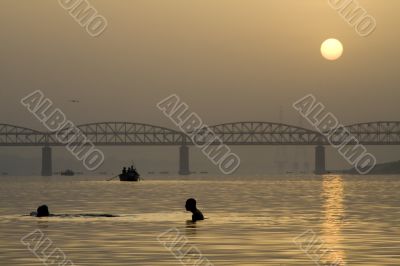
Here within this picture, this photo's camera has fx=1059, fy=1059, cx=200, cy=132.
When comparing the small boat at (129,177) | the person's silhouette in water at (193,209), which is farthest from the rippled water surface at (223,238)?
the small boat at (129,177)

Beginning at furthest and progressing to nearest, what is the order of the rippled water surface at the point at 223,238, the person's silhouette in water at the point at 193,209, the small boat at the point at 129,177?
the small boat at the point at 129,177
the person's silhouette in water at the point at 193,209
the rippled water surface at the point at 223,238

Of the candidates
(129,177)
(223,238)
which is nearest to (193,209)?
(223,238)

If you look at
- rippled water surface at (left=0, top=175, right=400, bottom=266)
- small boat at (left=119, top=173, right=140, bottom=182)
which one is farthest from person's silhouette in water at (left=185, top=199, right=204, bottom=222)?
small boat at (left=119, top=173, right=140, bottom=182)

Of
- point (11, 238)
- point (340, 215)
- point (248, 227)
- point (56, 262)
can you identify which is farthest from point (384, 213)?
point (56, 262)

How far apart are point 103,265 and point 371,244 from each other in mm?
10501

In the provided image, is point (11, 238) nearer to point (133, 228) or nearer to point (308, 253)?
point (133, 228)

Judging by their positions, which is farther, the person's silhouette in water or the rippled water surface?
the person's silhouette in water

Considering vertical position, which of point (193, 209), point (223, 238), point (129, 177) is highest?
point (129, 177)

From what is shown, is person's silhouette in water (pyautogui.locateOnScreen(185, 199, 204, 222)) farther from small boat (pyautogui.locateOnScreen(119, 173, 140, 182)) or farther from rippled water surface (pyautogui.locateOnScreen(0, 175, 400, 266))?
small boat (pyautogui.locateOnScreen(119, 173, 140, 182))

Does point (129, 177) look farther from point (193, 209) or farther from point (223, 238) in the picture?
point (223, 238)

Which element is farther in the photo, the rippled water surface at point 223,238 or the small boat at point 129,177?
the small boat at point 129,177

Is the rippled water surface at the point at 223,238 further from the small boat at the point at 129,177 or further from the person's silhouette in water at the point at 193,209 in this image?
the small boat at the point at 129,177

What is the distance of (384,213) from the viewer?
57.8m

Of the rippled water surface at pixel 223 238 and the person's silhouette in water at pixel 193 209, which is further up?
the person's silhouette in water at pixel 193 209
